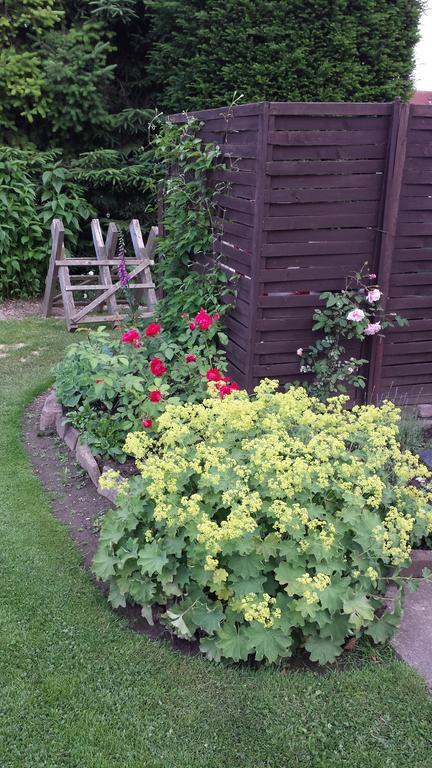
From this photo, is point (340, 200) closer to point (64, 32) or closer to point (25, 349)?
point (25, 349)

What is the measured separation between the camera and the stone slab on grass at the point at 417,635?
2.46 meters

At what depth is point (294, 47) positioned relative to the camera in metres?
7.04

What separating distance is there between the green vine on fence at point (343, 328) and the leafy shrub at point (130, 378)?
2.01 ft

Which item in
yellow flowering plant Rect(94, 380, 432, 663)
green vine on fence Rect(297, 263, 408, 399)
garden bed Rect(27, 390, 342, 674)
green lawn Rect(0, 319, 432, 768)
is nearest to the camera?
green lawn Rect(0, 319, 432, 768)

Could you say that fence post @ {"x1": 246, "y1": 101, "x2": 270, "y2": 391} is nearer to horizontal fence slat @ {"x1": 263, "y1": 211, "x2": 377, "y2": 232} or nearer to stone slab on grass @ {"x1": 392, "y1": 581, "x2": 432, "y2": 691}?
horizontal fence slat @ {"x1": 263, "y1": 211, "x2": 377, "y2": 232}

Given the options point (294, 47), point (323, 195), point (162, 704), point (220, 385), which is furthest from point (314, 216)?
point (294, 47)

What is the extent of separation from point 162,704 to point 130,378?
6.38ft

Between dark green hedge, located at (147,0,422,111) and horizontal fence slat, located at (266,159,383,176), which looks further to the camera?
dark green hedge, located at (147,0,422,111)

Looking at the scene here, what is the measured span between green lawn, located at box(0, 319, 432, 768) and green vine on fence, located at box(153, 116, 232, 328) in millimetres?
2362

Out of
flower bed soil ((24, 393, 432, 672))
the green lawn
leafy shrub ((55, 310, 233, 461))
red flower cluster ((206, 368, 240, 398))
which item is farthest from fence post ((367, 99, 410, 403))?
the green lawn

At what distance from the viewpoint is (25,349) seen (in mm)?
6262

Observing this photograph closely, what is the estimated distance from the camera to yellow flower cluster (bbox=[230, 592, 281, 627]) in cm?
223

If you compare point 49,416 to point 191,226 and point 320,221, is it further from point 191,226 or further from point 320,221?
point 320,221

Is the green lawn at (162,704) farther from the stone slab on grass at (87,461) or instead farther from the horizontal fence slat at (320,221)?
the horizontal fence slat at (320,221)
